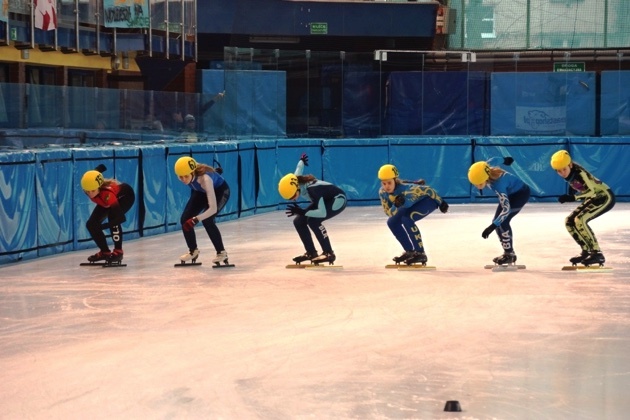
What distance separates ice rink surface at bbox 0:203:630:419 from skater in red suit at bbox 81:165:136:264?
13.4 inches

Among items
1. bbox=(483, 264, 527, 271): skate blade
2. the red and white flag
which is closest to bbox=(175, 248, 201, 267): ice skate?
bbox=(483, 264, 527, 271): skate blade

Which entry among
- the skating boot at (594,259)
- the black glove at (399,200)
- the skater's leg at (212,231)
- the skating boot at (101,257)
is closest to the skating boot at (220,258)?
the skater's leg at (212,231)

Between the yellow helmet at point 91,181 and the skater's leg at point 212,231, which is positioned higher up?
the yellow helmet at point 91,181

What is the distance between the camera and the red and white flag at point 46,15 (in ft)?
88.4

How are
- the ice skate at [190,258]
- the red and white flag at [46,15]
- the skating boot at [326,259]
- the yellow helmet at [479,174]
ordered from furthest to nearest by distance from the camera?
the red and white flag at [46,15]
the ice skate at [190,258]
the skating boot at [326,259]
the yellow helmet at [479,174]

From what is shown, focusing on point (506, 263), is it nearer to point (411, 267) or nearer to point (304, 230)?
point (411, 267)

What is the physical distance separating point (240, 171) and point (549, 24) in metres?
13.5

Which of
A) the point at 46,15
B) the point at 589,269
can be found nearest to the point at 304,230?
the point at 589,269

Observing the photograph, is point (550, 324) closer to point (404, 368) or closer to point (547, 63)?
point (404, 368)

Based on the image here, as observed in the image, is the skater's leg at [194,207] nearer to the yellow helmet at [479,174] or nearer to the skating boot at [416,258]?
the skating boot at [416,258]

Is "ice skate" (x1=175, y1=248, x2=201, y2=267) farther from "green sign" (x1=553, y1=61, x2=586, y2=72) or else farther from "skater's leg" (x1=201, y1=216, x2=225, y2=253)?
"green sign" (x1=553, y1=61, x2=586, y2=72)

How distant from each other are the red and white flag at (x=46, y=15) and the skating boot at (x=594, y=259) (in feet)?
47.2

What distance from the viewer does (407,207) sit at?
1700cm

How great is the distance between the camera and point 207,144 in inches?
942
